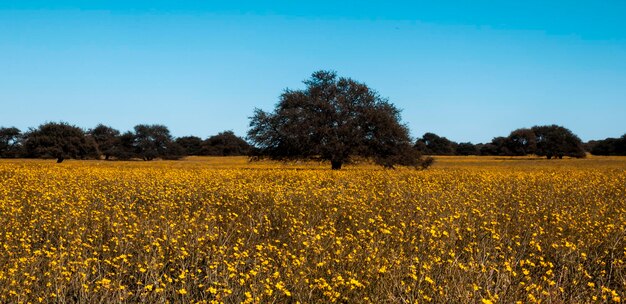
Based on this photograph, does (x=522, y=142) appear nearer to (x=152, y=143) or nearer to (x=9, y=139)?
(x=152, y=143)

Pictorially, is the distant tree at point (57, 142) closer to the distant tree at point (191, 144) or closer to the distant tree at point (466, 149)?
the distant tree at point (191, 144)

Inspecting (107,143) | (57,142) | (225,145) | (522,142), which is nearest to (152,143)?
(107,143)

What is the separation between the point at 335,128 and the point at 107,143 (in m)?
59.3

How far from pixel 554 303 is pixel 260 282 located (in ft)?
9.45

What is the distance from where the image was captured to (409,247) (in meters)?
6.95

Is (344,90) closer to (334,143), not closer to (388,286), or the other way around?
(334,143)

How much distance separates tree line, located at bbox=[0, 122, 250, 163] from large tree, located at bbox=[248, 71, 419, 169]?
347 cm

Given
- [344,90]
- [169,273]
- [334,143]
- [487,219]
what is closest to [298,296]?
[169,273]

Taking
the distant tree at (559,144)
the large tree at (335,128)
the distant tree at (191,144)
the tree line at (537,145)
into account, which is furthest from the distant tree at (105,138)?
the distant tree at (559,144)

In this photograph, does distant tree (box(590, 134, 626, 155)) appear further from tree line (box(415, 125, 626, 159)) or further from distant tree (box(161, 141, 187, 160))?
distant tree (box(161, 141, 187, 160))

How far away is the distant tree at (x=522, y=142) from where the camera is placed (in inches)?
3223

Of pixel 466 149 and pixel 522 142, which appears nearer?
pixel 522 142

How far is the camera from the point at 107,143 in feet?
271

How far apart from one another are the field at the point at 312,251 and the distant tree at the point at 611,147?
8526 centimetres
